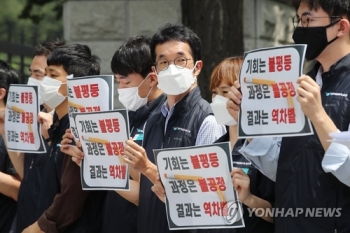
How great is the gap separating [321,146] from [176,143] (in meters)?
1.03

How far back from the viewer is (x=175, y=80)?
4.70m

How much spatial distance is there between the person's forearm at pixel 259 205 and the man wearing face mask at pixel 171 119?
1.65 ft

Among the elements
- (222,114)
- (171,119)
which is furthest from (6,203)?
(222,114)

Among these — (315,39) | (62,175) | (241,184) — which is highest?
(315,39)

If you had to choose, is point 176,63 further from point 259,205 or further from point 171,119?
point 259,205

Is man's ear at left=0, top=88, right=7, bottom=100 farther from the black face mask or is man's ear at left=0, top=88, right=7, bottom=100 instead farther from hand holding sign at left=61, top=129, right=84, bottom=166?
the black face mask

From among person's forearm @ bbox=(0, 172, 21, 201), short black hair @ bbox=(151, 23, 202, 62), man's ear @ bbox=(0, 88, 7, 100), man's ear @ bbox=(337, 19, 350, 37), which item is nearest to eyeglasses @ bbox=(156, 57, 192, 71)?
short black hair @ bbox=(151, 23, 202, 62)

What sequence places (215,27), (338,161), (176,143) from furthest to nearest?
(215,27) → (176,143) → (338,161)

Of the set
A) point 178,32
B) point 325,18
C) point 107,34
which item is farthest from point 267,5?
point 325,18

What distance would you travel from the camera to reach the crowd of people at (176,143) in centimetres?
390

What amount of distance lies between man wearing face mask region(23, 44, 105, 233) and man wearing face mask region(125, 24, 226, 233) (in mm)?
595

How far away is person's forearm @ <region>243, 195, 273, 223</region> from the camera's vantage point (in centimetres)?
425

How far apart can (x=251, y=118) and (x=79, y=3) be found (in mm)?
5787

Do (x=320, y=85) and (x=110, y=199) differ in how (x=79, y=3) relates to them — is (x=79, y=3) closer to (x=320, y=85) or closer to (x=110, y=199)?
(x=110, y=199)
